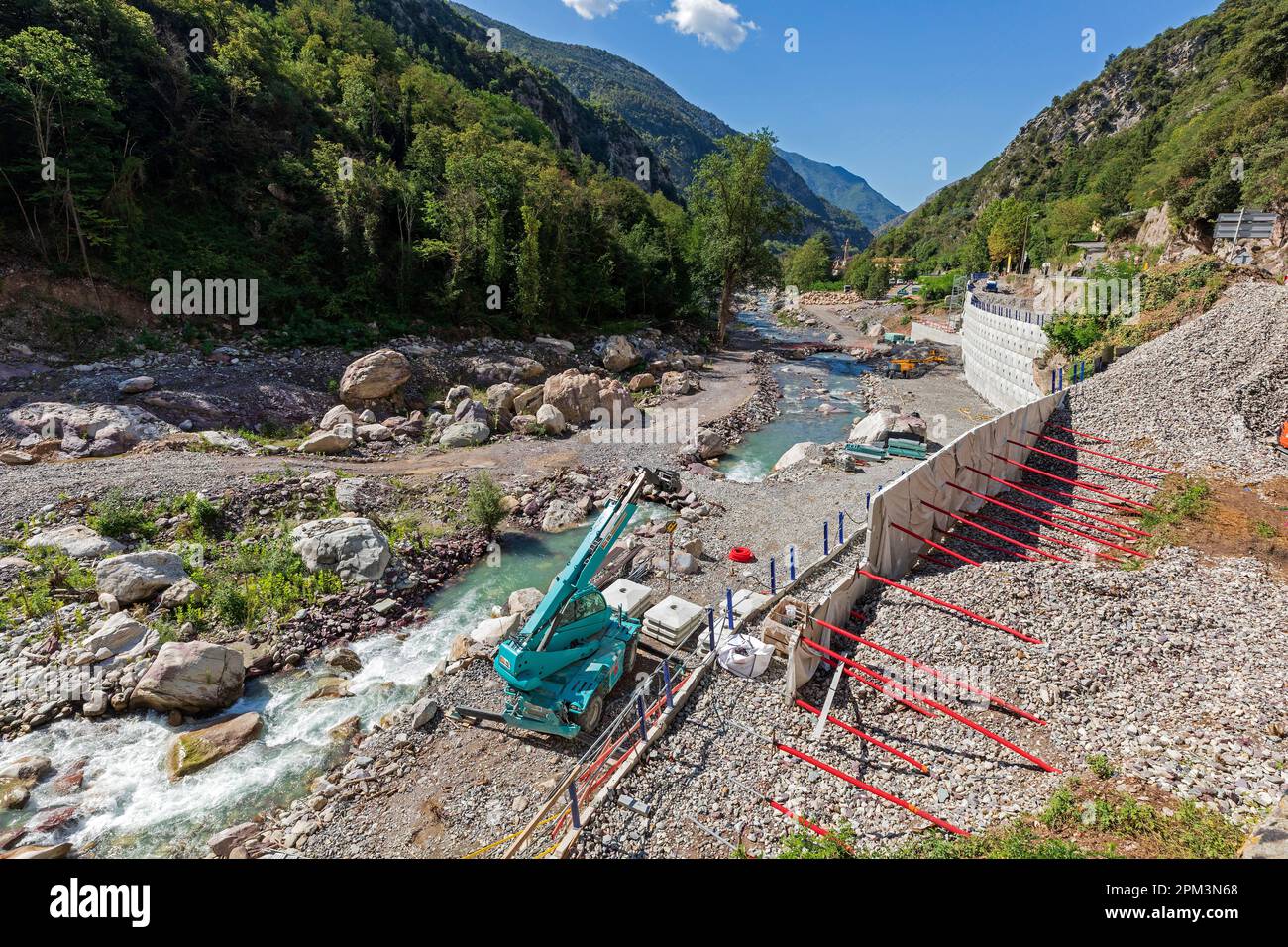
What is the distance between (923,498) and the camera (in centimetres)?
1261

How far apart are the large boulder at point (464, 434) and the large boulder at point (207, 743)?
13.1 m

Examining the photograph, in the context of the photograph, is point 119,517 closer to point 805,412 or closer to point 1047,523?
point 1047,523

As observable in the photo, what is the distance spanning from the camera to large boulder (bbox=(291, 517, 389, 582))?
45.0 ft

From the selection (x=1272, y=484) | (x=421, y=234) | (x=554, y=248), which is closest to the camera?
(x=1272, y=484)

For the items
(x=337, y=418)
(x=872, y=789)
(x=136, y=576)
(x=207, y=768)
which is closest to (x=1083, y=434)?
(x=872, y=789)

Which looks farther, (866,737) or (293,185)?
(293,185)

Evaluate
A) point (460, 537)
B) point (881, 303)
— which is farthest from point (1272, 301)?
point (881, 303)

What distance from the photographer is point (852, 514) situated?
16594 millimetres

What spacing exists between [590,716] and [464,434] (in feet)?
49.8

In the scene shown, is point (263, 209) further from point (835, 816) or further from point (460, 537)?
point (835, 816)

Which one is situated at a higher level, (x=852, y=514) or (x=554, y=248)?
(x=554, y=248)

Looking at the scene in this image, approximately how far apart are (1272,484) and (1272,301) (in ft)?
27.9

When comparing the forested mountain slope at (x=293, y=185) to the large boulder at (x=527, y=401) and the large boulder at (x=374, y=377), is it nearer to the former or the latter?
the large boulder at (x=374, y=377)

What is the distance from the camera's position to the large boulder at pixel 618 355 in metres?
36.1
